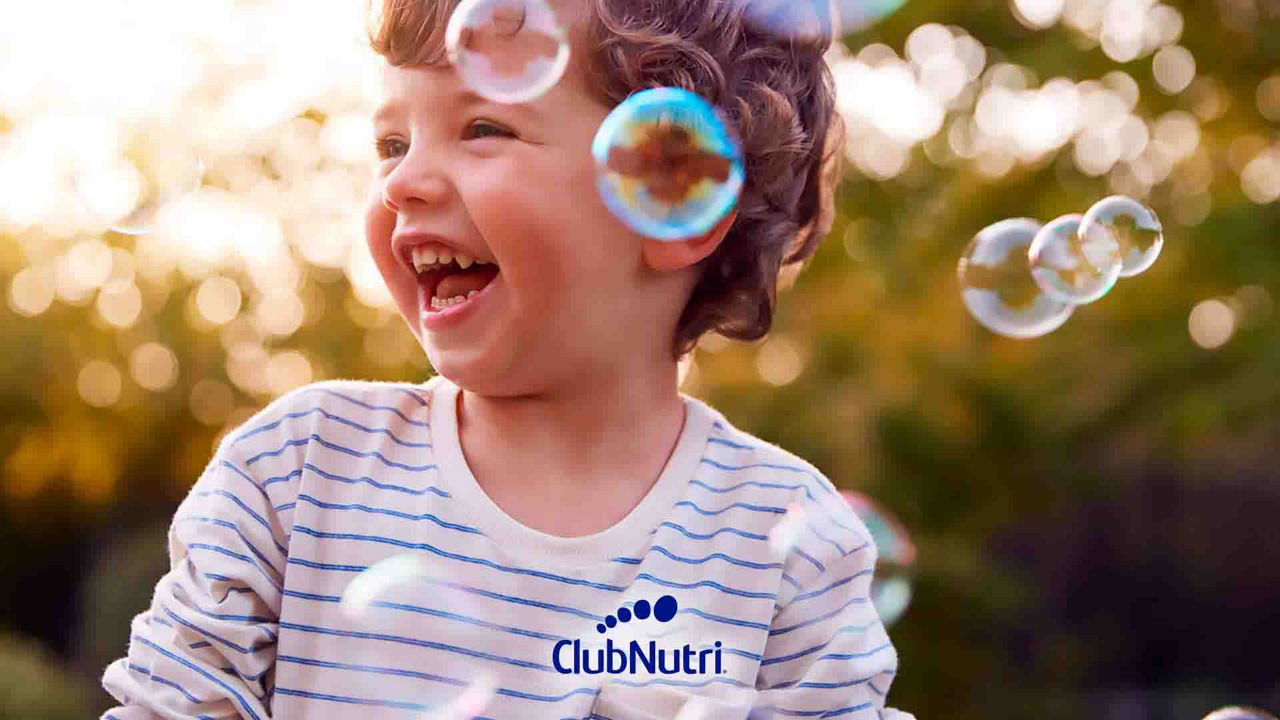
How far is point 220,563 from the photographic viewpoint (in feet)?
4.63

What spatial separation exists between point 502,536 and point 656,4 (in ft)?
2.09

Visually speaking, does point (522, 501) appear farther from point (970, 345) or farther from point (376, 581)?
point (970, 345)

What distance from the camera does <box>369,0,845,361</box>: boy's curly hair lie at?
1.56 meters

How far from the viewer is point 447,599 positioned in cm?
146

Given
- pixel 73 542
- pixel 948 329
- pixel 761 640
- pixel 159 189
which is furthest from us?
pixel 948 329

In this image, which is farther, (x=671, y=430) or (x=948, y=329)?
(x=948, y=329)

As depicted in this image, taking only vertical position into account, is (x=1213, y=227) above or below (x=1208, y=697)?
above

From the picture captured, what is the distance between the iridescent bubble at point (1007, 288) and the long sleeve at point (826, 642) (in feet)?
2.49

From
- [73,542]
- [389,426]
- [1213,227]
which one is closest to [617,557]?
[389,426]

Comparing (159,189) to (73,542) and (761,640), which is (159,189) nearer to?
(761,640)

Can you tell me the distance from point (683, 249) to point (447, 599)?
0.50 metres

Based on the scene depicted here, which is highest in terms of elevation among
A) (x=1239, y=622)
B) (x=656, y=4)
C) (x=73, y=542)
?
(x=1239, y=622)

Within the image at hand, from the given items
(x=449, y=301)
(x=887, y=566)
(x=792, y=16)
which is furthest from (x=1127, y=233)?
(x=449, y=301)

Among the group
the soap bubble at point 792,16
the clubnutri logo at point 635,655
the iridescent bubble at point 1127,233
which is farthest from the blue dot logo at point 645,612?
the iridescent bubble at point 1127,233
